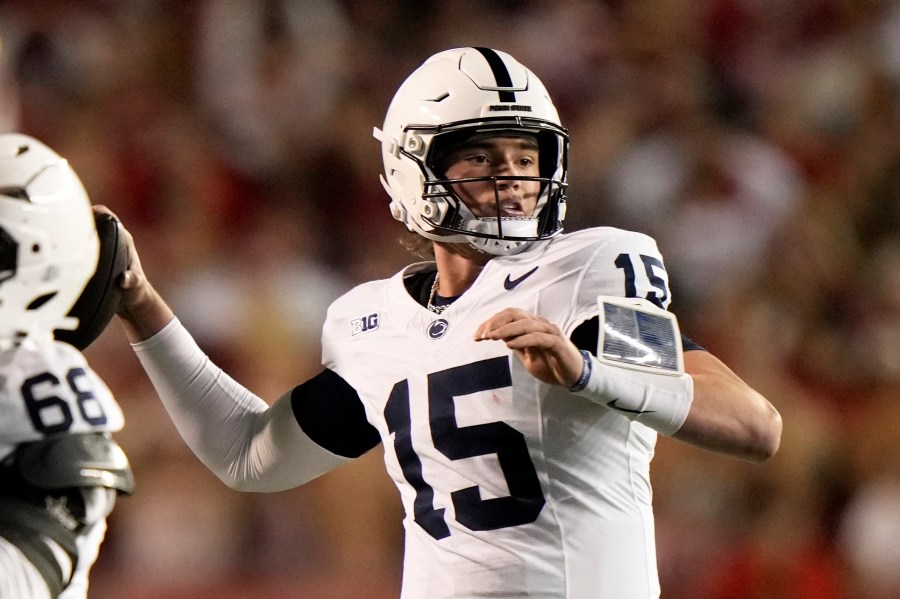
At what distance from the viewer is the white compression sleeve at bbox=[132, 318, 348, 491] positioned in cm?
223

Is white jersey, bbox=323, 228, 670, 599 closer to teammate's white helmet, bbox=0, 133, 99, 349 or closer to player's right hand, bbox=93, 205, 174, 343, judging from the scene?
player's right hand, bbox=93, 205, 174, 343

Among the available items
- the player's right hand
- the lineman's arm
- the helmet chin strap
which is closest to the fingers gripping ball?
the player's right hand

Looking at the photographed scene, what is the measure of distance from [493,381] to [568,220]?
202 centimetres

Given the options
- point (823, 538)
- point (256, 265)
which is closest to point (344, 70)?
point (256, 265)

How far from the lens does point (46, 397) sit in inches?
53.9

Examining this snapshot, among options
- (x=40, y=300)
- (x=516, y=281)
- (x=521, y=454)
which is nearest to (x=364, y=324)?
(x=516, y=281)

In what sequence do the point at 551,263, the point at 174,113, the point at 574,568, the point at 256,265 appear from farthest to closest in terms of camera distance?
the point at 174,113 → the point at 256,265 → the point at 551,263 → the point at 574,568

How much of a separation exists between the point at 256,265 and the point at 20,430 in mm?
2478

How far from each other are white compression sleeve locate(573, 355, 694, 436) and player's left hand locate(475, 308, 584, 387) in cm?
3

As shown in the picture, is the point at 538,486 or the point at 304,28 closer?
the point at 538,486

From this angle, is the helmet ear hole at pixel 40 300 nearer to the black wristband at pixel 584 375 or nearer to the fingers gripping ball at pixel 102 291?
the fingers gripping ball at pixel 102 291

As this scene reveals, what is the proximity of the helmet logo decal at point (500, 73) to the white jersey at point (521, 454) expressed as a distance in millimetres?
263

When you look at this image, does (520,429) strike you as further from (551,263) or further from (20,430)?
(20,430)

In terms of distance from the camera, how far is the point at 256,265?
3814mm
